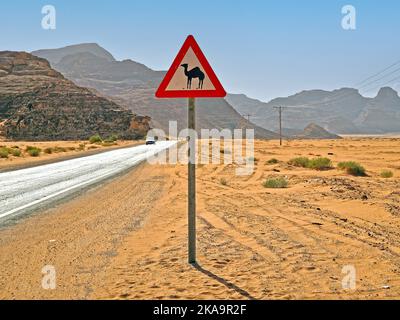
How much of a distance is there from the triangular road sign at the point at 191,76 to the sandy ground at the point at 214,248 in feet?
7.05

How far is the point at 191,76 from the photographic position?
533 centimetres

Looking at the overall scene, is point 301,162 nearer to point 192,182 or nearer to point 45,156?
point 192,182

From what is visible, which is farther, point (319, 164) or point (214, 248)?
point (319, 164)

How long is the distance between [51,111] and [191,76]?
307ft

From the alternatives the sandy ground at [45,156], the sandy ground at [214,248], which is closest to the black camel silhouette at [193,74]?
the sandy ground at [214,248]

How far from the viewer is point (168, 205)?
10.8m

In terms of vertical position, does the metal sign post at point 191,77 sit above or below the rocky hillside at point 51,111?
below

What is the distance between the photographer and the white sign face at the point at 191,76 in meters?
5.33

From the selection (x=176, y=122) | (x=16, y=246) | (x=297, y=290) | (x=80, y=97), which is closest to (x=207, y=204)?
(x=16, y=246)
